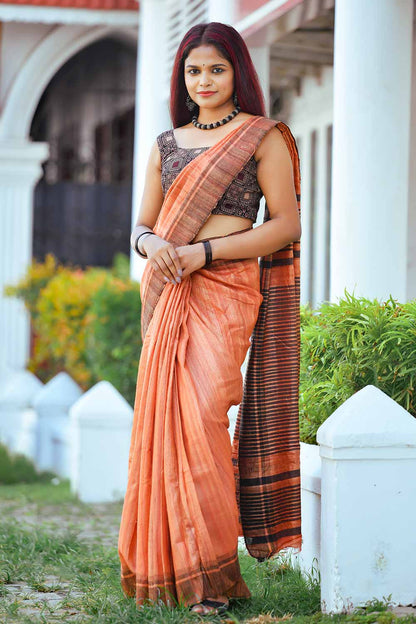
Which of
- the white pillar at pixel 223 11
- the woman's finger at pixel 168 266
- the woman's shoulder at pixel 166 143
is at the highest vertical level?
the white pillar at pixel 223 11

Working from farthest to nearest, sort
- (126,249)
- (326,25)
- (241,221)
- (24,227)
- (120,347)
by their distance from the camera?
(126,249) < (24,227) < (120,347) < (326,25) < (241,221)

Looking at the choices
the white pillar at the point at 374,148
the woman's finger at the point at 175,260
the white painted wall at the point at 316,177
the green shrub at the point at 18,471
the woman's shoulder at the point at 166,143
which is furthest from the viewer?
the white painted wall at the point at 316,177

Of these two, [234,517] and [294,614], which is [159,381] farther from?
[294,614]

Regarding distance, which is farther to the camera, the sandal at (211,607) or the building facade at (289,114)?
the building facade at (289,114)

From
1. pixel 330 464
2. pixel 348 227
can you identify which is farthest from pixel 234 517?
pixel 348 227

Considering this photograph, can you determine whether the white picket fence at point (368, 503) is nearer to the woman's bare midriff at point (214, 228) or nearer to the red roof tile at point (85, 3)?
the woman's bare midriff at point (214, 228)

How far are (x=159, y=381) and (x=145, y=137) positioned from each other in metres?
5.35

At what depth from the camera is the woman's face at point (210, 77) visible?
335 cm

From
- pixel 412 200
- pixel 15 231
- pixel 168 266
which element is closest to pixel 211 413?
pixel 168 266

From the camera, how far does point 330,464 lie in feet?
10.5

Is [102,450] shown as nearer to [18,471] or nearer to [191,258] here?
[18,471]

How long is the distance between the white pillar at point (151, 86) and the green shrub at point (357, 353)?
440 cm

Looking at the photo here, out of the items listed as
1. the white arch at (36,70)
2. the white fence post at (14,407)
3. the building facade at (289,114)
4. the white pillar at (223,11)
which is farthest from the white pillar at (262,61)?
the white arch at (36,70)

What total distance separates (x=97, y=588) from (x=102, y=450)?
2781mm
